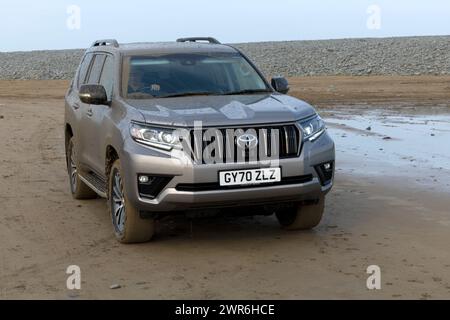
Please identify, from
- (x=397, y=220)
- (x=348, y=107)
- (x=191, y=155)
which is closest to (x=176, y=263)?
(x=191, y=155)

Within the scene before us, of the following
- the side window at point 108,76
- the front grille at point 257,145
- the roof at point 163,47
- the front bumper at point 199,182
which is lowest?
the front bumper at point 199,182

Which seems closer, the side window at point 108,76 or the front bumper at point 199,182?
the front bumper at point 199,182

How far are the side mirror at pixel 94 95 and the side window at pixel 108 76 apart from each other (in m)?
0.13

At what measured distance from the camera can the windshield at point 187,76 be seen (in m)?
7.23

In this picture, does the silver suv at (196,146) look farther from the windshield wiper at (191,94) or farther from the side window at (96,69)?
the side window at (96,69)

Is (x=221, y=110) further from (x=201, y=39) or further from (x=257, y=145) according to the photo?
(x=201, y=39)

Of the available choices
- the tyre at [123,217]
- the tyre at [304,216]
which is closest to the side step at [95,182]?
the tyre at [123,217]

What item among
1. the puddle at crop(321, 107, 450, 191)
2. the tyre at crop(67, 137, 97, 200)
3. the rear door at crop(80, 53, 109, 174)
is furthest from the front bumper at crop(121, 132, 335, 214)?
the puddle at crop(321, 107, 450, 191)

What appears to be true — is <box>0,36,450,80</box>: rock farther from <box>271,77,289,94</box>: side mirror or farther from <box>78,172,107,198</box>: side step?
<box>78,172,107,198</box>: side step

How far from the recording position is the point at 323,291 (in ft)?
17.4

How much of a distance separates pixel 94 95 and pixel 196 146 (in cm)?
153

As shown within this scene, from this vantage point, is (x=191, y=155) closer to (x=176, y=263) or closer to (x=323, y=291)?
(x=176, y=263)

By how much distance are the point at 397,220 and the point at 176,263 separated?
259 cm

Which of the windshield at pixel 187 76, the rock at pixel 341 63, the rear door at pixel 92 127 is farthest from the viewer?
the rock at pixel 341 63
